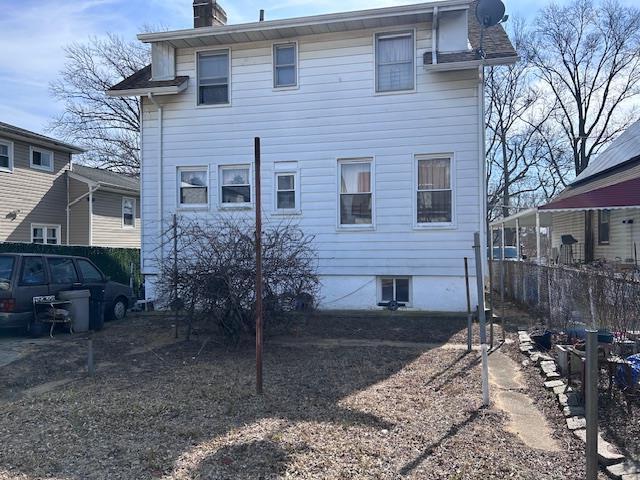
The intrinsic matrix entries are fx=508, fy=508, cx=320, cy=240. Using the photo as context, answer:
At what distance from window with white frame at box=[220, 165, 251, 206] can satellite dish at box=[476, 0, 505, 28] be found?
6902 millimetres

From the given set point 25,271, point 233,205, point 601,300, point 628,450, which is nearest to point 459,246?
point 601,300

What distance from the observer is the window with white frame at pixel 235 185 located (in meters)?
12.7

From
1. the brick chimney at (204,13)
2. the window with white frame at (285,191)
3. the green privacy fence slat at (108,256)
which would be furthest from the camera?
the green privacy fence slat at (108,256)

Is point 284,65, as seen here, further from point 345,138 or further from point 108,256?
point 108,256

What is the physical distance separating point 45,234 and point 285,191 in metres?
12.9

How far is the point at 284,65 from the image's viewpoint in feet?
40.9

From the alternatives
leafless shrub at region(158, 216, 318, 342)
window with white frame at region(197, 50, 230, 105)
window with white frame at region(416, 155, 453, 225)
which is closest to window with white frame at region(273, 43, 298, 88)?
window with white frame at region(197, 50, 230, 105)

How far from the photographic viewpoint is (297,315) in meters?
8.66

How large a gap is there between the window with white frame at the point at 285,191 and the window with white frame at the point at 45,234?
11.8 meters

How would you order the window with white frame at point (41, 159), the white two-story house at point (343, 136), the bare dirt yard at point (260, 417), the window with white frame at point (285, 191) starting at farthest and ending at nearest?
the window with white frame at point (41, 159), the window with white frame at point (285, 191), the white two-story house at point (343, 136), the bare dirt yard at point (260, 417)

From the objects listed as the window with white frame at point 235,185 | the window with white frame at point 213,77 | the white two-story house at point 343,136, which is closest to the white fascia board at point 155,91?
the white two-story house at point 343,136

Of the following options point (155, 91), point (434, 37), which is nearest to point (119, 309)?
point (155, 91)

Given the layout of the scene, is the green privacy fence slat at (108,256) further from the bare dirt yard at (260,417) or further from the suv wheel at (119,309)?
the bare dirt yard at (260,417)

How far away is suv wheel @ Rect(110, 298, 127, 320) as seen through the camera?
38.3 ft
